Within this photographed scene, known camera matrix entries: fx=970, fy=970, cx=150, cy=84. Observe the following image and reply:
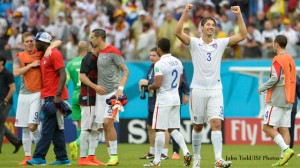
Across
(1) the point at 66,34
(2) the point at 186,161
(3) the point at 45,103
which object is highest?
(1) the point at 66,34

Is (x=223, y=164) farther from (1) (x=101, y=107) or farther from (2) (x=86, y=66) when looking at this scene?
(2) (x=86, y=66)

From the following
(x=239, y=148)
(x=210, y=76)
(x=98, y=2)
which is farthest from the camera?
(x=98, y=2)

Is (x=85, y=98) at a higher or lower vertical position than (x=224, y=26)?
lower

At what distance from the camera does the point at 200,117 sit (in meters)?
17.0

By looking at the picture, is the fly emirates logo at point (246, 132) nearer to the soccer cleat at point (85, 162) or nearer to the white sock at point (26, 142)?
the white sock at point (26, 142)

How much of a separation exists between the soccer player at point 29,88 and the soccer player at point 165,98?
88.2 inches

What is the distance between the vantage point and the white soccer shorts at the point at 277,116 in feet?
62.8

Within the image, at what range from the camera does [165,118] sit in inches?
714

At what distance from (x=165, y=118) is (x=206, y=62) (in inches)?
66.3

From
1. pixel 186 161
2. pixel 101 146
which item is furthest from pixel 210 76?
pixel 101 146

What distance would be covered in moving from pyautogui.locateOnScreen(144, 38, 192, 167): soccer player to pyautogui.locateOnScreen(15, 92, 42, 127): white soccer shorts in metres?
2.36

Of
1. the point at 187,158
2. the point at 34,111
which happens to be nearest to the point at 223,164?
the point at 187,158

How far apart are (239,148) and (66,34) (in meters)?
8.92

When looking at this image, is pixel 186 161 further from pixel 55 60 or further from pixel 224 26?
pixel 224 26
